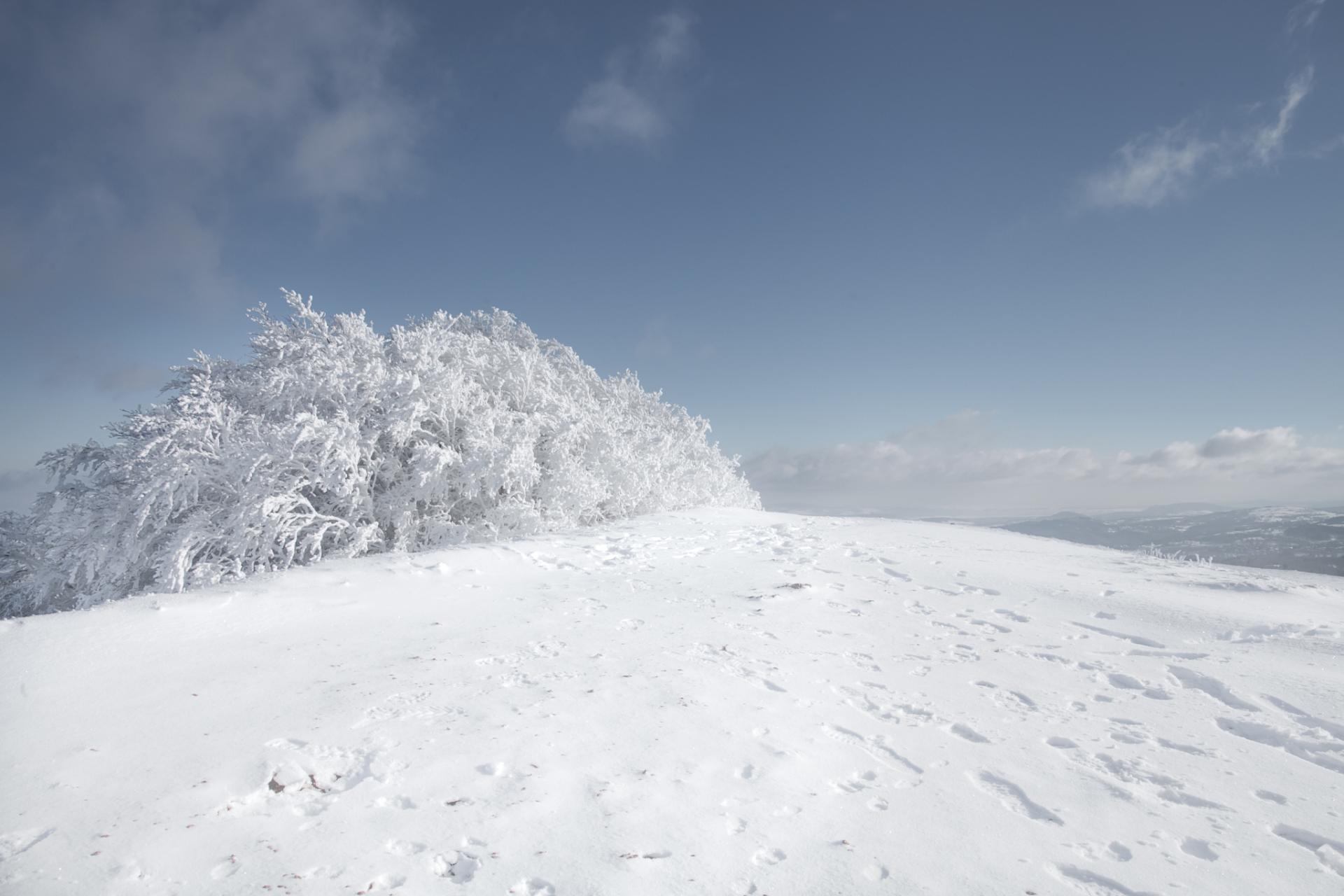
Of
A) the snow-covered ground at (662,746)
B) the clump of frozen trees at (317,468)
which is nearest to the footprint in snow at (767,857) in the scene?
the snow-covered ground at (662,746)

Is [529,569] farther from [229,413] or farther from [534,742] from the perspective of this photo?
[229,413]

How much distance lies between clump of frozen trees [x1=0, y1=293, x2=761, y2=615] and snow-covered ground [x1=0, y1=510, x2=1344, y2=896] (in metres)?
4.75

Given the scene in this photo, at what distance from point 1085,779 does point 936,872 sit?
144 cm

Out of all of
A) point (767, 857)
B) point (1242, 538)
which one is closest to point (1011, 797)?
point (767, 857)

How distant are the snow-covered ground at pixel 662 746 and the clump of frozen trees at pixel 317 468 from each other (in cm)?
475

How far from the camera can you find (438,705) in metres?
3.89

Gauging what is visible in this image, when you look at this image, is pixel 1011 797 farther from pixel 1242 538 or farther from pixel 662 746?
pixel 1242 538

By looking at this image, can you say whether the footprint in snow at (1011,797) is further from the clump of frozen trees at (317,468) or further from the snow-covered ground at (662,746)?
the clump of frozen trees at (317,468)

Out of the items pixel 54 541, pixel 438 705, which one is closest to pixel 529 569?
pixel 438 705

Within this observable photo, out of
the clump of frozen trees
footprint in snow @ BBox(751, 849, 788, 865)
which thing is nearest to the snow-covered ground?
footprint in snow @ BBox(751, 849, 788, 865)

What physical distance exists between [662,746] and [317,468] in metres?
9.61

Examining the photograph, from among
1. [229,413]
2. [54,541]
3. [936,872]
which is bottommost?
[936,872]

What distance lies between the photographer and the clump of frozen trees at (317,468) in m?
9.95

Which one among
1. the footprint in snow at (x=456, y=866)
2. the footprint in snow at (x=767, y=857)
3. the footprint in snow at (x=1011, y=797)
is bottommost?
the footprint in snow at (x=1011, y=797)
